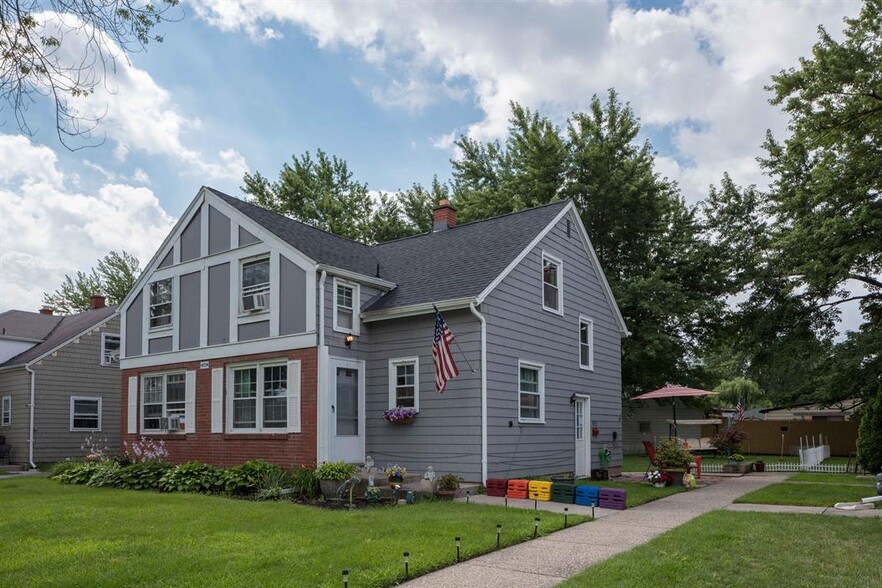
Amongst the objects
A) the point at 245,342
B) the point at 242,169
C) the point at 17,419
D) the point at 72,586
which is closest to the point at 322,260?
the point at 245,342

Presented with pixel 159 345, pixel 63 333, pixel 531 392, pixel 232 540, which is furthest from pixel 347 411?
pixel 63 333

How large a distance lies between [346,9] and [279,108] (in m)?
6.95

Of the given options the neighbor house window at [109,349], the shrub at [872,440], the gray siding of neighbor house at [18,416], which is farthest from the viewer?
the neighbor house window at [109,349]

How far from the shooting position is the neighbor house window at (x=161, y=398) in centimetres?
1819

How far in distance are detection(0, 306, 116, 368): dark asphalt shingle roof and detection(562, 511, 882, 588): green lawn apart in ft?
74.3

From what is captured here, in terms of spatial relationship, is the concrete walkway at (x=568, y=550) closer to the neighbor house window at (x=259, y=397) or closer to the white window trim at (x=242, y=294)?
the neighbor house window at (x=259, y=397)

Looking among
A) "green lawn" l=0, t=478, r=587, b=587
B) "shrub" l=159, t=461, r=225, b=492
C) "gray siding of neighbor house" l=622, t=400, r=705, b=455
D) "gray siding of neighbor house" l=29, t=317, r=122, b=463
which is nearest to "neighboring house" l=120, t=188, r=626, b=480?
"shrub" l=159, t=461, r=225, b=492

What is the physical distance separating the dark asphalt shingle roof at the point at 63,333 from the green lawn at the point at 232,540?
13.5 metres

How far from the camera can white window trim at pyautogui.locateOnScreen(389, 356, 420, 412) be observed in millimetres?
15398

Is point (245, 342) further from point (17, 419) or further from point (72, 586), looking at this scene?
point (17, 419)

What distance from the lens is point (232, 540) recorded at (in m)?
8.65

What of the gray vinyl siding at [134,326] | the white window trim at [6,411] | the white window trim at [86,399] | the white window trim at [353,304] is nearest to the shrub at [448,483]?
the white window trim at [353,304]

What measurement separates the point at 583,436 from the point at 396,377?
18.8 feet

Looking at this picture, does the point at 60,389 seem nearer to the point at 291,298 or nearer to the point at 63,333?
the point at 63,333
